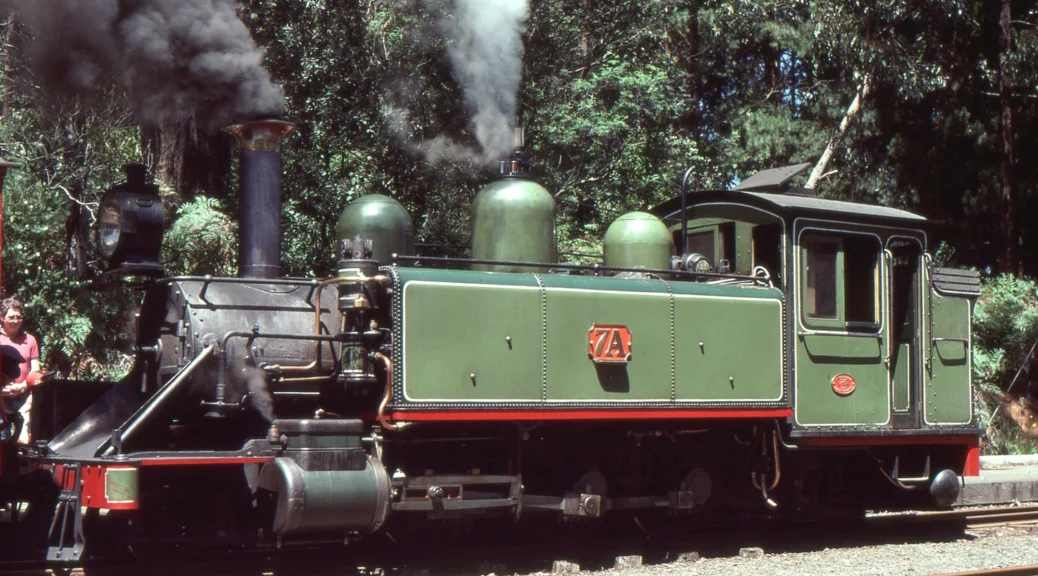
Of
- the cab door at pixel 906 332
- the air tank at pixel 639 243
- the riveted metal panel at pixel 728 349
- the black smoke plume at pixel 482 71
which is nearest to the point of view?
the riveted metal panel at pixel 728 349

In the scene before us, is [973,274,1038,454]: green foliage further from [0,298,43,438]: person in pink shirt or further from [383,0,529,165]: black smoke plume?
[0,298,43,438]: person in pink shirt

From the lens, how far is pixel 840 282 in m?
9.03

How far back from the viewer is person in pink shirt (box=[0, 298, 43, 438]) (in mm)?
7000

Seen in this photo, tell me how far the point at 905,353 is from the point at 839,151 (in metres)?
14.5

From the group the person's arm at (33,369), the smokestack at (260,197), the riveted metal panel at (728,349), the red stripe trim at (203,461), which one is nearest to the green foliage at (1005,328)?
the riveted metal panel at (728,349)

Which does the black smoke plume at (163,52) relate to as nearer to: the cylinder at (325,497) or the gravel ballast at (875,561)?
the cylinder at (325,497)

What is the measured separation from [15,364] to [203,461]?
4.98ft

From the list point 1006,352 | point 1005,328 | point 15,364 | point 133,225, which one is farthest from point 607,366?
point 1006,352

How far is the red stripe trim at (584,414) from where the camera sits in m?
7.09

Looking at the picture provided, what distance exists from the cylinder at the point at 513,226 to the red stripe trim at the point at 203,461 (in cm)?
227

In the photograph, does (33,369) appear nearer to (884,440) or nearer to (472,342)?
(472,342)

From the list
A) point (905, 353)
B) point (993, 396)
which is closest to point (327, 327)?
point (905, 353)

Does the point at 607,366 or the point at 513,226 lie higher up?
the point at 513,226

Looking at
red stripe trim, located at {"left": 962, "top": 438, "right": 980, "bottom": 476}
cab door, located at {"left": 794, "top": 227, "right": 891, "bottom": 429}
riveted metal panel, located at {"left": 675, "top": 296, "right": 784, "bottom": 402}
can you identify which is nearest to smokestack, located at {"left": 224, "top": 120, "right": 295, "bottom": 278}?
riveted metal panel, located at {"left": 675, "top": 296, "right": 784, "bottom": 402}
